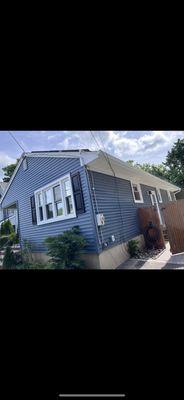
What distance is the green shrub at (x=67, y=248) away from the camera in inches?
85.2

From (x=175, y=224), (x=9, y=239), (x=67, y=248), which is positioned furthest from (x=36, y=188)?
(x=175, y=224)

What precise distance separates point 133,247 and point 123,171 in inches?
40.0

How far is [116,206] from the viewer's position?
2.83 m

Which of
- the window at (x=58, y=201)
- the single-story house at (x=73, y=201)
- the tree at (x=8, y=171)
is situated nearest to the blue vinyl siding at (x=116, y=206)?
the single-story house at (x=73, y=201)

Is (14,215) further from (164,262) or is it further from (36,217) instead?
(164,262)

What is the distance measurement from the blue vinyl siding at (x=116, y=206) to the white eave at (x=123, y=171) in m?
0.07

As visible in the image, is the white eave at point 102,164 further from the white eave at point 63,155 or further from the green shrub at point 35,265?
the green shrub at point 35,265

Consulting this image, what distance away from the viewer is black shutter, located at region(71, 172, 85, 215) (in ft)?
7.86

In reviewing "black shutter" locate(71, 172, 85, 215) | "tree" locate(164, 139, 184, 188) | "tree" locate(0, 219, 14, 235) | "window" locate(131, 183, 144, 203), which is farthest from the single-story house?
"window" locate(131, 183, 144, 203)

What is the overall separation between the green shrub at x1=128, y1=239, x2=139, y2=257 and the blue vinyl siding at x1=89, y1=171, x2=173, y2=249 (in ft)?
0.23
